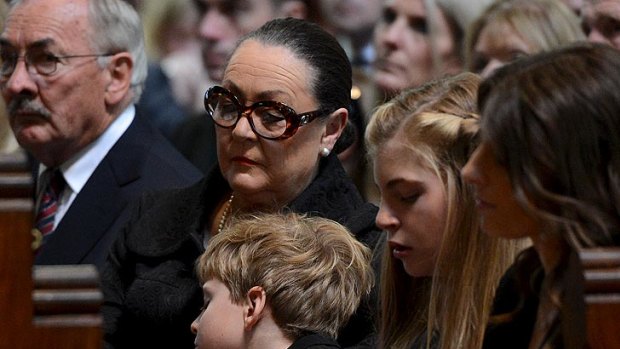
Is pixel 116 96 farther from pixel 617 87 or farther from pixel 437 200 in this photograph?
pixel 617 87

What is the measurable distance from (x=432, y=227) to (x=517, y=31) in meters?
1.72

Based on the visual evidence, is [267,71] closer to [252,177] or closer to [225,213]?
[252,177]

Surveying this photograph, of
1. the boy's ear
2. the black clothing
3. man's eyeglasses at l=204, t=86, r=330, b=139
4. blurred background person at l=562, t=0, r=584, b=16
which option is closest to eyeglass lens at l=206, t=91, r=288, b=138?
man's eyeglasses at l=204, t=86, r=330, b=139

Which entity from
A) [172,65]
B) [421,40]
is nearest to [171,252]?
[421,40]

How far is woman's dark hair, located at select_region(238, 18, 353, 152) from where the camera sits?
10.9ft

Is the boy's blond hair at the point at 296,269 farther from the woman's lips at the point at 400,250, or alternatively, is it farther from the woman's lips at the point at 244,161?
the woman's lips at the point at 244,161

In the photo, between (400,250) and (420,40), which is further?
(420,40)

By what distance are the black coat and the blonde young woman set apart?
12.6 inches

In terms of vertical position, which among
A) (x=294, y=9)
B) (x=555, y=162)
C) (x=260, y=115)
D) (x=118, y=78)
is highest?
(x=555, y=162)

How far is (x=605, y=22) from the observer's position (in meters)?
4.21

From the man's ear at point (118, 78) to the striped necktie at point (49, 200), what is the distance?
27 cm

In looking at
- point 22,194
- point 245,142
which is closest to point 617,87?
point 22,194

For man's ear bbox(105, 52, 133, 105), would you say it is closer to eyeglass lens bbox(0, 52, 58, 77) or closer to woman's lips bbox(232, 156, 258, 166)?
eyeglass lens bbox(0, 52, 58, 77)

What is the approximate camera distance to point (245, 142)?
3240 mm
